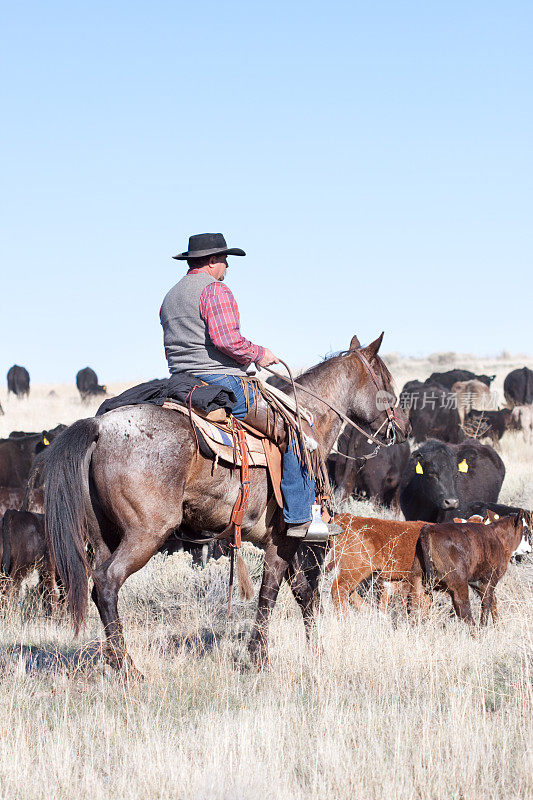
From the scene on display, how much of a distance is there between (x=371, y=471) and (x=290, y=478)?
929cm

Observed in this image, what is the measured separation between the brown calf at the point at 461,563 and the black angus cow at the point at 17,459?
9775 millimetres

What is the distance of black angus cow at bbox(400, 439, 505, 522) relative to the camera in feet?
38.1

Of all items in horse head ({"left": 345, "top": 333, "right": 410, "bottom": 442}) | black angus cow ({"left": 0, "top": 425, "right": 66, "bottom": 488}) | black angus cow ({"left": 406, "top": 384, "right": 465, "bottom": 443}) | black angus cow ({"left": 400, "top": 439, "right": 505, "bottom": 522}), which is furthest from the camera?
black angus cow ({"left": 406, "top": 384, "right": 465, "bottom": 443})

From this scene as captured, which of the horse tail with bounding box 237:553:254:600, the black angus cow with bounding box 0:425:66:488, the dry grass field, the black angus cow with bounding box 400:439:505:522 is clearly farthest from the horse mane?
the black angus cow with bounding box 0:425:66:488

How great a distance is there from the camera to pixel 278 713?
16.7ft

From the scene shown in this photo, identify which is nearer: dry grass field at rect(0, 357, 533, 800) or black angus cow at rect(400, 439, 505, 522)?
dry grass field at rect(0, 357, 533, 800)

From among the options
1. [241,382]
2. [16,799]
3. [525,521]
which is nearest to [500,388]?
[525,521]

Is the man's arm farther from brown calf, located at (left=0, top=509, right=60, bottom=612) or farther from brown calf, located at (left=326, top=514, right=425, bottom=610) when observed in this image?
brown calf, located at (left=0, top=509, right=60, bottom=612)

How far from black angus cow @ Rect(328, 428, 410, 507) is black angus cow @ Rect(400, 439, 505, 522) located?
5.35 feet

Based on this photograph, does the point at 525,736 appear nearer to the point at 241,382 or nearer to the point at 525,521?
the point at 241,382

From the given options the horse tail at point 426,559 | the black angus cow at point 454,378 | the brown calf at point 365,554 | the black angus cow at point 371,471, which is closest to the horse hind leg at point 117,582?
the brown calf at point 365,554

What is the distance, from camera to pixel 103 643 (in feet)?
19.0

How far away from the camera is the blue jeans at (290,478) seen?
251 inches

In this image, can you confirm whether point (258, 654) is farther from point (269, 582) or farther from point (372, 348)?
point (372, 348)
